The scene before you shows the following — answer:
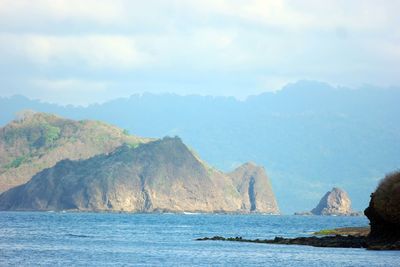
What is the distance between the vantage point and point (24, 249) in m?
97.6

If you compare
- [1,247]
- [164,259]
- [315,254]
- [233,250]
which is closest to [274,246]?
[233,250]

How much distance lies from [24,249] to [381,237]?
38841mm

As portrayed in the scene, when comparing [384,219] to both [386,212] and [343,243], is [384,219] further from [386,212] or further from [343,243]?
[343,243]

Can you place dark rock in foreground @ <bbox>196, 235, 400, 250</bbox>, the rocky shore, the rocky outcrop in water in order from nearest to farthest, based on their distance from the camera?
dark rock in foreground @ <bbox>196, 235, 400, 250</bbox>, the rocky shore, the rocky outcrop in water

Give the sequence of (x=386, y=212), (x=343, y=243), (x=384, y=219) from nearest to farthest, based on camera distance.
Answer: (x=386, y=212)
(x=384, y=219)
(x=343, y=243)

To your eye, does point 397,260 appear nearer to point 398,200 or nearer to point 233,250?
point 398,200

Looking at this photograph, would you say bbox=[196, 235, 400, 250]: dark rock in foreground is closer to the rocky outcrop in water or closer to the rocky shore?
the rocky shore

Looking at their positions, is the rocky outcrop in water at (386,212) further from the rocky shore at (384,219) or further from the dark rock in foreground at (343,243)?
the dark rock in foreground at (343,243)

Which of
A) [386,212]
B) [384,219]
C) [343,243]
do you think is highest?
[386,212]

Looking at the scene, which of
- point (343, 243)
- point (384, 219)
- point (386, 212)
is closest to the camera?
point (386, 212)

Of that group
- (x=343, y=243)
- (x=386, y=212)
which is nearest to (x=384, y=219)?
(x=386, y=212)

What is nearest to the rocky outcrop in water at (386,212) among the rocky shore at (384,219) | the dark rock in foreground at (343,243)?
the rocky shore at (384,219)

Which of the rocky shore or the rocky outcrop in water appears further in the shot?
the rocky outcrop in water

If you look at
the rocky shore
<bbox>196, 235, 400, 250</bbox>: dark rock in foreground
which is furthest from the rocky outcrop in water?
<bbox>196, 235, 400, 250</bbox>: dark rock in foreground
